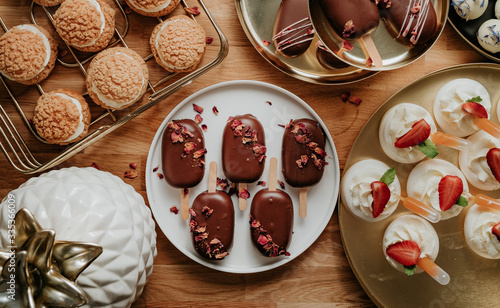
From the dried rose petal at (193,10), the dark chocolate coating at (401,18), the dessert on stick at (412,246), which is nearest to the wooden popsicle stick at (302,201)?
the dessert on stick at (412,246)

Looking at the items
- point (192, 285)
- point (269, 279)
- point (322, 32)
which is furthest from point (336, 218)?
point (322, 32)

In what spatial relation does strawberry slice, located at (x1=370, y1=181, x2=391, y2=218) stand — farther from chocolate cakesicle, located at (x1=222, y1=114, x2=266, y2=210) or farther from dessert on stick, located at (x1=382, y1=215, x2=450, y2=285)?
chocolate cakesicle, located at (x1=222, y1=114, x2=266, y2=210)

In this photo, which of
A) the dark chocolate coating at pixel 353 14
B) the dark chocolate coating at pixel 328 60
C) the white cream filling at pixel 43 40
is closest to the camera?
the dark chocolate coating at pixel 353 14

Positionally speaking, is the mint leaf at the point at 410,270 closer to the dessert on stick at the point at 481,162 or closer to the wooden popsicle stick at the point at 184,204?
the dessert on stick at the point at 481,162

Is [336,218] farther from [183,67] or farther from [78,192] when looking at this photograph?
[78,192]

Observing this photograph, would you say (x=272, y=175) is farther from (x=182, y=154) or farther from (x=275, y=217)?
(x=182, y=154)

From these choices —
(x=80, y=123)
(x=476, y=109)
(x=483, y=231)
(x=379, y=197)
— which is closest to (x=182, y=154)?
(x=80, y=123)

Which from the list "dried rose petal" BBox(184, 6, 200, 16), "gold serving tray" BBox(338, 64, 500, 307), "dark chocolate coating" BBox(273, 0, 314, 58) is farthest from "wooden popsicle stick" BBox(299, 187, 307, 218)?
"dried rose petal" BBox(184, 6, 200, 16)
